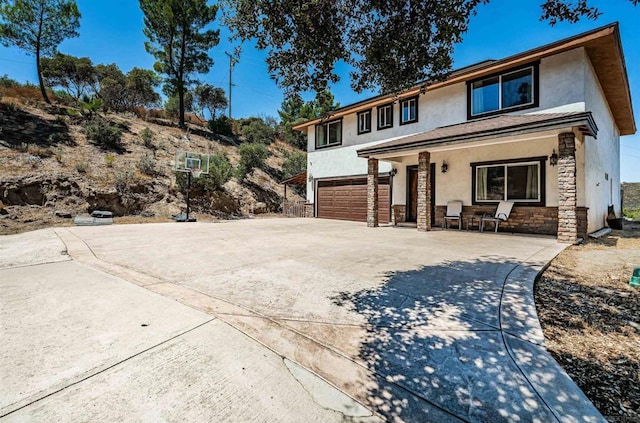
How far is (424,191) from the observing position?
1013 centimetres

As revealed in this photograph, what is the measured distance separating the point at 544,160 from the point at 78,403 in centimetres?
1175

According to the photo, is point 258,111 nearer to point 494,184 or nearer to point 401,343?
point 494,184

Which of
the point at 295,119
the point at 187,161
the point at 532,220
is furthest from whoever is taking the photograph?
the point at 295,119

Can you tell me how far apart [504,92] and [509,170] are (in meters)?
2.74

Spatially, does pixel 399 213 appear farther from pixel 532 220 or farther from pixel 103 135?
pixel 103 135

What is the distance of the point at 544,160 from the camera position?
9.16 m

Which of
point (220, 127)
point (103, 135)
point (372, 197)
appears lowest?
point (372, 197)

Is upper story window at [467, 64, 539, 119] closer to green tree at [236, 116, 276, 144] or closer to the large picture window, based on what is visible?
the large picture window

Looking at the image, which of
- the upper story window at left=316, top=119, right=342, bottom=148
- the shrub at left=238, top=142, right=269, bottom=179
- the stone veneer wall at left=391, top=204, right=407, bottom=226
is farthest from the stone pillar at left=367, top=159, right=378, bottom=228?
the shrub at left=238, top=142, right=269, bottom=179

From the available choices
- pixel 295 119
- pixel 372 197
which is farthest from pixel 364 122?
pixel 295 119

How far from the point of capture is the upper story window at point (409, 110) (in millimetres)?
A: 12492

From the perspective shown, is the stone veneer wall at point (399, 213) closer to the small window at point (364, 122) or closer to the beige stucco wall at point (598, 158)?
the small window at point (364, 122)

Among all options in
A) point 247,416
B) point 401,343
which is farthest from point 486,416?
point 247,416

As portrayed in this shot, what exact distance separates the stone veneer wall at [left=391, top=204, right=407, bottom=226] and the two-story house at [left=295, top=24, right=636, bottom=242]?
1.8 inches
